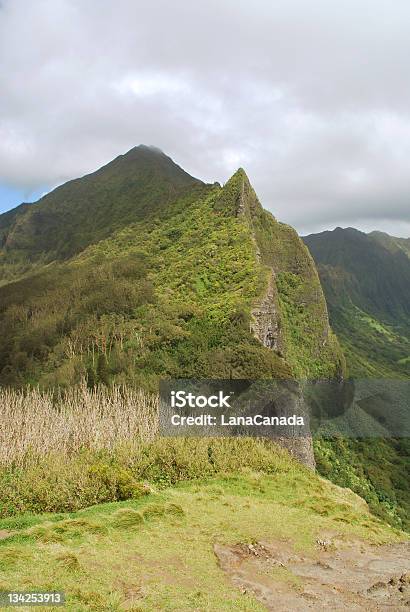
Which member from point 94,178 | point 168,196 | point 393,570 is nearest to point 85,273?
point 168,196

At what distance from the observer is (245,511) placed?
16688mm

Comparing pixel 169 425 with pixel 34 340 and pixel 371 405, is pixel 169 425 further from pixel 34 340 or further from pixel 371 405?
pixel 371 405

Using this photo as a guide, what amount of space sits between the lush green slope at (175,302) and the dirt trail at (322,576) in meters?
27.8

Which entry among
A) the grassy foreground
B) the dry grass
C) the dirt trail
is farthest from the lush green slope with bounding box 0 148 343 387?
the dirt trail

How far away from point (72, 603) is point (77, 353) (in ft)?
146

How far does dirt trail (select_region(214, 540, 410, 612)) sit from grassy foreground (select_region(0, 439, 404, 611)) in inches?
17.0

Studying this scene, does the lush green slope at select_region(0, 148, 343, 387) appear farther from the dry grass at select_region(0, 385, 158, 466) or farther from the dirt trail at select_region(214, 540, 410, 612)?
the dirt trail at select_region(214, 540, 410, 612)

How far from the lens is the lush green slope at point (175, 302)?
46.4 meters

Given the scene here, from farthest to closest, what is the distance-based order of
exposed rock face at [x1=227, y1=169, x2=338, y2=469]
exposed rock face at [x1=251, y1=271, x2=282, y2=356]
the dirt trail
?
exposed rock face at [x1=227, y1=169, x2=338, y2=469] < exposed rock face at [x1=251, y1=271, x2=282, y2=356] < the dirt trail

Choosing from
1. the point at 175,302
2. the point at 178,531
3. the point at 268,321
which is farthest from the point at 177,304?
the point at 178,531

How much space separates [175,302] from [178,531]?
44234mm

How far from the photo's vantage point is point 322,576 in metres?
11.8

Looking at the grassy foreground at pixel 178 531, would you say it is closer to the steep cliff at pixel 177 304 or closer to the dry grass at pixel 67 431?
the dry grass at pixel 67 431

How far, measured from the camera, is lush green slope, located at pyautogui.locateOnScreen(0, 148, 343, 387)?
1826 inches
